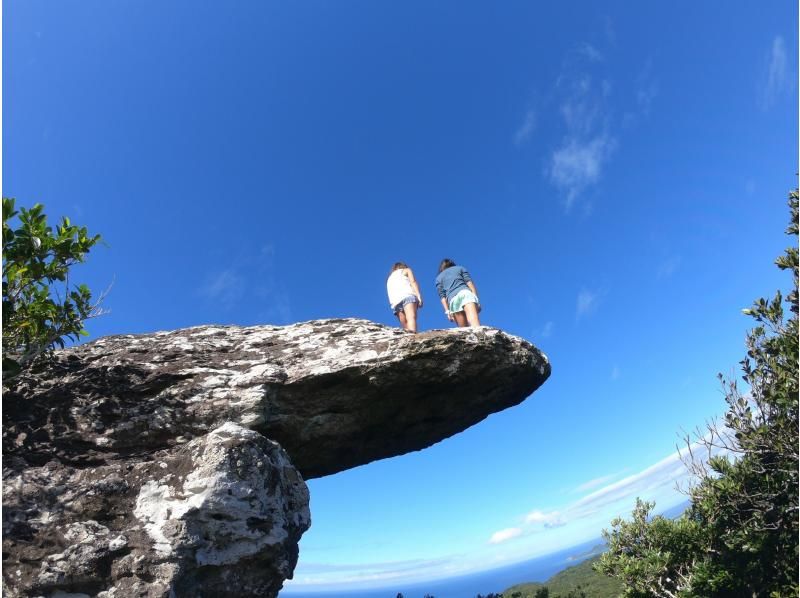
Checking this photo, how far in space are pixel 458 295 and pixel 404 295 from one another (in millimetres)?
1401

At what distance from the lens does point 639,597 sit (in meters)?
16.1

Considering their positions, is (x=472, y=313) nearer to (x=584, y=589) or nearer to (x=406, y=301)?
(x=406, y=301)

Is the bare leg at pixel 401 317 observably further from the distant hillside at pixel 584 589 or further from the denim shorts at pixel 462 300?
the distant hillside at pixel 584 589

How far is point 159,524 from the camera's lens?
6699 mm

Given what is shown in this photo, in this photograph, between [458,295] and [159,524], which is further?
[458,295]

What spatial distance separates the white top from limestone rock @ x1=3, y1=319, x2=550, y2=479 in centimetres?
111

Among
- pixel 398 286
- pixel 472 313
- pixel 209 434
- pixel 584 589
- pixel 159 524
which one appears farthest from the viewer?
pixel 584 589

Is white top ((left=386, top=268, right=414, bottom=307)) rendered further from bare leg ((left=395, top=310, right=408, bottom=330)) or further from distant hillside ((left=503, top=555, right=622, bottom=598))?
distant hillside ((left=503, top=555, right=622, bottom=598))

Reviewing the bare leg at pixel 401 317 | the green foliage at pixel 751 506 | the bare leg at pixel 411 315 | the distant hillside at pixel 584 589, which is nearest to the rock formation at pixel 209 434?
the bare leg at pixel 411 315

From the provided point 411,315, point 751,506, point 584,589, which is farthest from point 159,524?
point 584,589

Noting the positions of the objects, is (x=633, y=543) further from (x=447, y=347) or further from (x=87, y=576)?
(x=87, y=576)

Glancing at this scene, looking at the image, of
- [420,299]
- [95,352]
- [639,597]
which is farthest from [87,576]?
[639,597]

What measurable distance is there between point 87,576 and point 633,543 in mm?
18971

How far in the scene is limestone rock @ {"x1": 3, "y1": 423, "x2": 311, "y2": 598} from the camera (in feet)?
20.3
